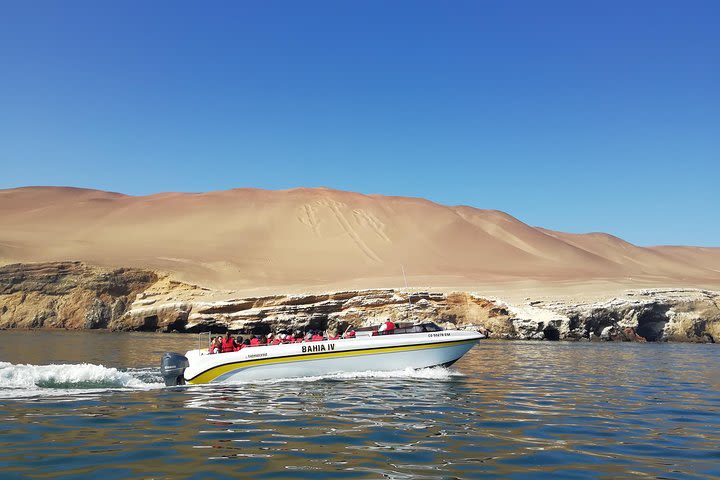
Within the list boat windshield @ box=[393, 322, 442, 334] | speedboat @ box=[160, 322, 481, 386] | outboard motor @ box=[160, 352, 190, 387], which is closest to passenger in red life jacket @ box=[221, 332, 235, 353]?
speedboat @ box=[160, 322, 481, 386]

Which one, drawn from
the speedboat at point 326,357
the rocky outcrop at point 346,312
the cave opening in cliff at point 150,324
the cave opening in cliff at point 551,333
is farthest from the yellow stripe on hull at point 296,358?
the cave opening in cliff at point 150,324

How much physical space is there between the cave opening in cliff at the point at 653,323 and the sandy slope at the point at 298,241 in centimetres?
1420

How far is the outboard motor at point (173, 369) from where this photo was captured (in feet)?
55.6

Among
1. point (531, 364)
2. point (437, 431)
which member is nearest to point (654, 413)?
point (437, 431)

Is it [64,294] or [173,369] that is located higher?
[64,294]

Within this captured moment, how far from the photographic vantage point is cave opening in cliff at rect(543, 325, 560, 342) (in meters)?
38.1

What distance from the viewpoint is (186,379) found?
673 inches

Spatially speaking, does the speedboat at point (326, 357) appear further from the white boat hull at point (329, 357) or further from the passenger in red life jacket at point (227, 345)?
the passenger in red life jacket at point (227, 345)

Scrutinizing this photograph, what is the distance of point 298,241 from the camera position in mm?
85750

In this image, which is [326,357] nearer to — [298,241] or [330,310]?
[330,310]

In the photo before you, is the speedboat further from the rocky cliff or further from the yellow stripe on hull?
the rocky cliff

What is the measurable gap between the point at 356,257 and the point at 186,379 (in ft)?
202

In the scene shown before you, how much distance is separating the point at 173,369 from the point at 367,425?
8.59 m

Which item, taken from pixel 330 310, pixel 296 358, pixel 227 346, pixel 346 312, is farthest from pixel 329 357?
pixel 330 310
